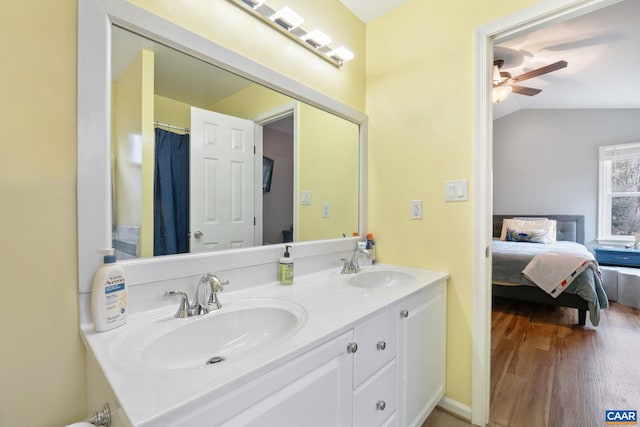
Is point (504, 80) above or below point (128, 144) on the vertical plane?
above

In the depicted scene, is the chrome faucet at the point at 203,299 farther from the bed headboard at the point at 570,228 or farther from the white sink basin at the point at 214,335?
the bed headboard at the point at 570,228

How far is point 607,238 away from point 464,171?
435cm

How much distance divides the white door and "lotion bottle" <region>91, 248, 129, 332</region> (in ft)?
0.99

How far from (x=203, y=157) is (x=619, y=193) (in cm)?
559

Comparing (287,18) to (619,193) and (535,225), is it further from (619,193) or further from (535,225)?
(619,193)

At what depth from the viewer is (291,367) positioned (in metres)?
0.71

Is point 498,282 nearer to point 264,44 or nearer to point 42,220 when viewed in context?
point 264,44

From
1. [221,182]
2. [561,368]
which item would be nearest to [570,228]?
[561,368]

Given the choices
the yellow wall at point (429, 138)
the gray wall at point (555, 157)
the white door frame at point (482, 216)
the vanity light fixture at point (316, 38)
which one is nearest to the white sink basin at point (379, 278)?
the yellow wall at point (429, 138)

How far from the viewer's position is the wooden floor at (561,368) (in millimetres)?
1550

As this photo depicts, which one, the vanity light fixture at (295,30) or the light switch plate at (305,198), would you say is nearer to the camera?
the vanity light fixture at (295,30)

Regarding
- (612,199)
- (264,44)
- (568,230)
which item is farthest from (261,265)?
(612,199)

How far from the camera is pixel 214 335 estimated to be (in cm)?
93

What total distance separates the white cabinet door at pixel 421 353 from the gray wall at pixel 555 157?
435cm
